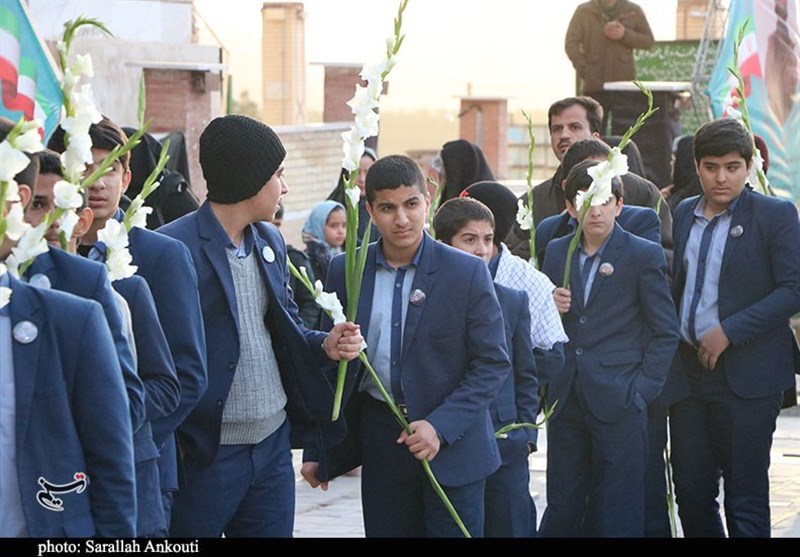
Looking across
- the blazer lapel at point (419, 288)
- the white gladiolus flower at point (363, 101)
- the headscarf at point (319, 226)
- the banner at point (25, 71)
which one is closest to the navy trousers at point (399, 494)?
the blazer lapel at point (419, 288)

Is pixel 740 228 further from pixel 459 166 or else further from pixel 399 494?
pixel 459 166

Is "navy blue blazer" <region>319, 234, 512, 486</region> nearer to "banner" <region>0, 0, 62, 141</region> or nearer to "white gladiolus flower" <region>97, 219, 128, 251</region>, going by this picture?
"white gladiolus flower" <region>97, 219, 128, 251</region>

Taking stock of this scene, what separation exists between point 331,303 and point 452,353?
1.68 ft

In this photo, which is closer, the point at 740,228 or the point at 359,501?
the point at 740,228

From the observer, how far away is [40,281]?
4062 millimetres

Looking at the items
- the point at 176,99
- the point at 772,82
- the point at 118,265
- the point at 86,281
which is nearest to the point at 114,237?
the point at 118,265

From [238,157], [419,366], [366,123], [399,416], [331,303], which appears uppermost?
[366,123]

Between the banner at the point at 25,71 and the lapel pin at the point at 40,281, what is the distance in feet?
11.0

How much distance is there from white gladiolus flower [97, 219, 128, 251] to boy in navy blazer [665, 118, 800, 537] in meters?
3.25

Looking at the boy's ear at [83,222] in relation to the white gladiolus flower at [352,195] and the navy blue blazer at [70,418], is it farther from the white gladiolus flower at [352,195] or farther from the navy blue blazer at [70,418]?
the white gladiolus flower at [352,195]

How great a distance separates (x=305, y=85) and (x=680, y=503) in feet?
104

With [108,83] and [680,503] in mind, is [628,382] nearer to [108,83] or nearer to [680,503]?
[680,503]

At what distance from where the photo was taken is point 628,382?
6906mm
